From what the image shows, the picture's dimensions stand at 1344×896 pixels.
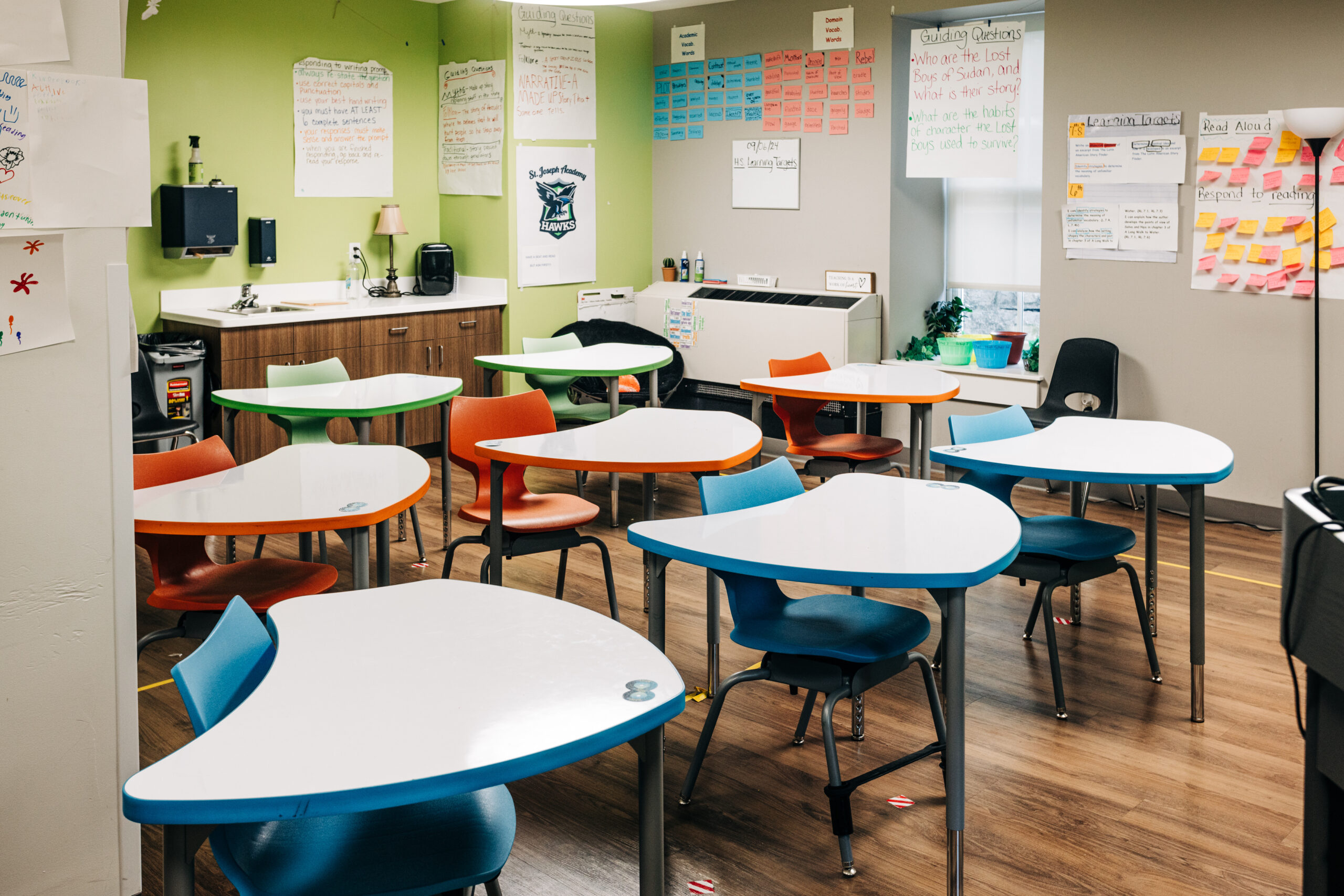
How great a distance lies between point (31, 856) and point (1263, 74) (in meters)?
5.59

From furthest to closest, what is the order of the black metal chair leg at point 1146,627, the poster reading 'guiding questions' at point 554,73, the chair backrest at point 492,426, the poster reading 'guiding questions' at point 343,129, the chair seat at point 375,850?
the poster reading 'guiding questions' at point 554,73, the poster reading 'guiding questions' at point 343,129, the chair backrest at point 492,426, the black metal chair leg at point 1146,627, the chair seat at point 375,850

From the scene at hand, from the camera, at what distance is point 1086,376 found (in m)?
5.90

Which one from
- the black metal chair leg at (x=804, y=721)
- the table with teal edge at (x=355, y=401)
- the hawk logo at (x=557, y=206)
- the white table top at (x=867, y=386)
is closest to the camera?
the black metal chair leg at (x=804, y=721)

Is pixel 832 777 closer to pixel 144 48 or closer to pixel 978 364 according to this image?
pixel 978 364

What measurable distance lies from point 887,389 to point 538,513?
1.69m

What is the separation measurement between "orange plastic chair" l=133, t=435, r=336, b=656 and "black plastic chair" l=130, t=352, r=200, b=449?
7.11ft

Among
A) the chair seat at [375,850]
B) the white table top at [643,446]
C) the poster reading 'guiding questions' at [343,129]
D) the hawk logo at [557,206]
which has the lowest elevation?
the chair seat at [375,850]

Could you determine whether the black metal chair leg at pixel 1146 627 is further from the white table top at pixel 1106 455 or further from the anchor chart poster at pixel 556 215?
the anchor chart poster at pixel 556 215

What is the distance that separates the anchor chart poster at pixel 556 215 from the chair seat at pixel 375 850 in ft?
18.8

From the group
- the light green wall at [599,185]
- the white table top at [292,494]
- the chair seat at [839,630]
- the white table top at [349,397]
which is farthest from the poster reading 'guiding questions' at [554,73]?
the chair seat at [839,630]

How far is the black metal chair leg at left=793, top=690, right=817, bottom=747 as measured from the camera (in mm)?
3188

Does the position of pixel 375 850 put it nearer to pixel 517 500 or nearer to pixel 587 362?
pixel 517 500

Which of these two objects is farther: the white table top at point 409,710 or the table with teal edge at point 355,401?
the table with teal edge at point 355,401

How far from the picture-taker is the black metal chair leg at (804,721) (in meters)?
3.19
